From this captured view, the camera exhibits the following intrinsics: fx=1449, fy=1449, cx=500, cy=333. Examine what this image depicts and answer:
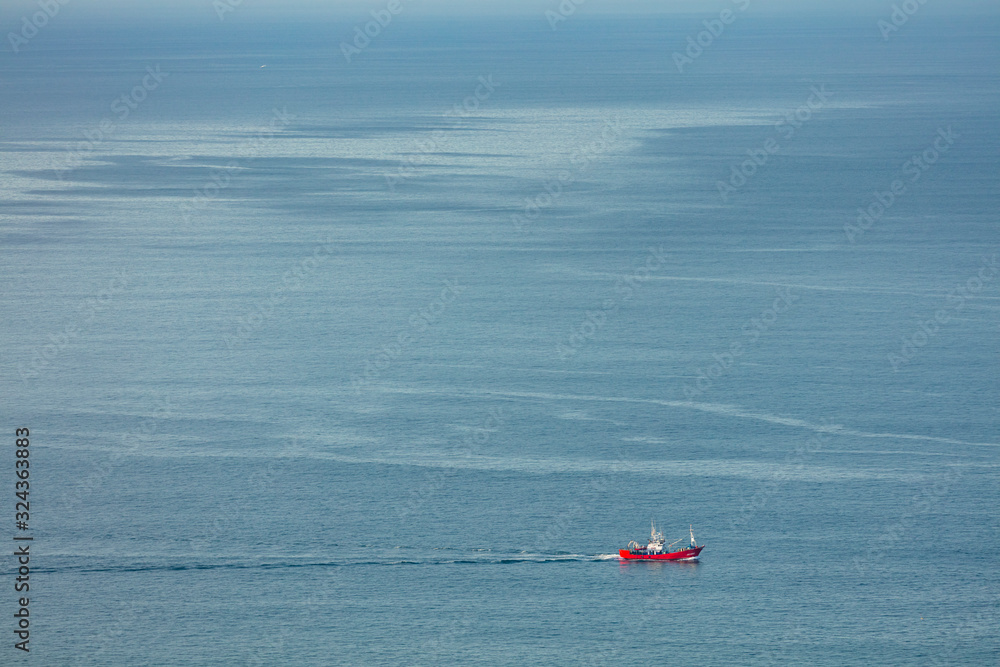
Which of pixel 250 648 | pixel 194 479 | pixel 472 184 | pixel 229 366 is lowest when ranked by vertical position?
pixel 250 648

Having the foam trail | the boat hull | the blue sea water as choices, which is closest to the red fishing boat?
the boat hull

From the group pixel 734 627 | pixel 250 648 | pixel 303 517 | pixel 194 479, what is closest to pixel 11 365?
pixel 194 479

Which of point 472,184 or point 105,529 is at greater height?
point 472,184

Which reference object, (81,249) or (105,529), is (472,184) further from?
(105,529)

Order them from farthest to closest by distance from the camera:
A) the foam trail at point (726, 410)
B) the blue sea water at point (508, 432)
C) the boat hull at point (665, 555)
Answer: the foam trail at point (726, 410)
the boat hull at point (665, 555)
the blue sea water at point (508, 432)

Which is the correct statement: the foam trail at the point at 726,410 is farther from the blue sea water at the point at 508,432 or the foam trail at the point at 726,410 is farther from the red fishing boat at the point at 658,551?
the red fishing boat at the point at 658,551

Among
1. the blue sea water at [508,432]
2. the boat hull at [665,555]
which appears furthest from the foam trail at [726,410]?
the boat hull at [665,555]

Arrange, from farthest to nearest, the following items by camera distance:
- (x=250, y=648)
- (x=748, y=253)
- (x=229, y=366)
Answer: (x=748, y=253) < (x=229, y=366) < (x=250, y=648)
